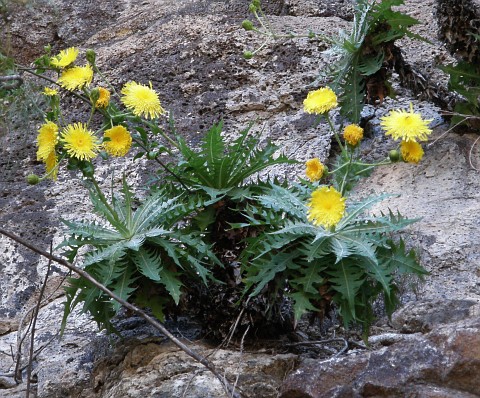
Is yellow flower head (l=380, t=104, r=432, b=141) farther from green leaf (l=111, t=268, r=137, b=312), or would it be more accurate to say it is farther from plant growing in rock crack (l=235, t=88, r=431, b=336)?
green leaf (l=111, t=268, r=137, b=312)

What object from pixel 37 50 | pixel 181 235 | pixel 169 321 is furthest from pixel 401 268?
pixel 37 50

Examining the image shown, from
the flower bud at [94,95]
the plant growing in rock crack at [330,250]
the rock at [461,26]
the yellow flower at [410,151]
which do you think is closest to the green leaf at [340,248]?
the plant growing in rock crack at [330,250]

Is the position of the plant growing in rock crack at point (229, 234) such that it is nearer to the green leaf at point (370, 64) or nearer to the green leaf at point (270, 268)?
the green leaf at point (270, 268)

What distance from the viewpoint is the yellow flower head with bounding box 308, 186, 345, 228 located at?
2234 millimetres

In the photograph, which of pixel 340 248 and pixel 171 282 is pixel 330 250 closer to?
pixel 340 248

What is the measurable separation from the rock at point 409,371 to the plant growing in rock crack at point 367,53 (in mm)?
1253

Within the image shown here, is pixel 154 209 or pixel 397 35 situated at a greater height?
pixel 397 35

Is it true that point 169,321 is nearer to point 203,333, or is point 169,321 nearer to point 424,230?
point 203,333

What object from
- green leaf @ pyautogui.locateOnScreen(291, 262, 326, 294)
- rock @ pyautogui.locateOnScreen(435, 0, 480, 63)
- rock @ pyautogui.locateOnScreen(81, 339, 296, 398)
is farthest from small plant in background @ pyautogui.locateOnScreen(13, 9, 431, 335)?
rock @ pyautogui.locateOnScreen(435, 0, 480, 63)

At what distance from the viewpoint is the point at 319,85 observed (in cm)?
371

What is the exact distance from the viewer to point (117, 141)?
8.04 ft

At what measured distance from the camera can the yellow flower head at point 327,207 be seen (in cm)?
223

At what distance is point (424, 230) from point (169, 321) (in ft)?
3.29

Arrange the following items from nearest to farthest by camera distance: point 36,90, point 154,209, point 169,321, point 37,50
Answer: point 154,209
point 169,321
point 36,90
point 37,50
